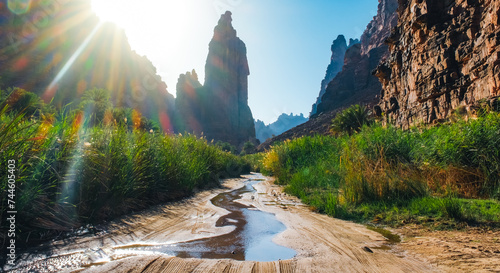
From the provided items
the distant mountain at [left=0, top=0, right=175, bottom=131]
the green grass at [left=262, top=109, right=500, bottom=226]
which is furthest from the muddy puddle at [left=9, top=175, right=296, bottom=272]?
the distant mountain at [left=0, top=0, right=175, bottom=131]

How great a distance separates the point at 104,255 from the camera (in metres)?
2.02

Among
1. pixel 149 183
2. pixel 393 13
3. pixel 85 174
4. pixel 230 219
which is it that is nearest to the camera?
pixel 85 174

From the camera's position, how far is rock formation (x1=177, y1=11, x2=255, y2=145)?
4628 inches

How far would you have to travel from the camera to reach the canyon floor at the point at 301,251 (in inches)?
70.1

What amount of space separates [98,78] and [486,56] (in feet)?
328

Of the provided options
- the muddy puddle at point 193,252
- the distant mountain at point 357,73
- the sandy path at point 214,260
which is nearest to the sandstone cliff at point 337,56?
the distant mountain at point 357,73

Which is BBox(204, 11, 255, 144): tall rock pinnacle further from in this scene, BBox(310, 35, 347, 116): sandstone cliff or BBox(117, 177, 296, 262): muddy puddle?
BBox(117, 177, 296, 262): muddy puddle

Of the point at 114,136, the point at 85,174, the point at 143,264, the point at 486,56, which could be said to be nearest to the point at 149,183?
the point at 114,136

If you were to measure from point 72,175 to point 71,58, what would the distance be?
315 feet

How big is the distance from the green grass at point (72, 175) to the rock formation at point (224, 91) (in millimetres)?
109102

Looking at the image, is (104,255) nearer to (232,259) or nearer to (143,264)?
(143,264)

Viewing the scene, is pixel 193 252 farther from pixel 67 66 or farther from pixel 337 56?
pixel 337 56

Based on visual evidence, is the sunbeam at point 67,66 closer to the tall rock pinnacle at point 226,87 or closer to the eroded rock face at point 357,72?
the tall rock pinnacle at point 226,87

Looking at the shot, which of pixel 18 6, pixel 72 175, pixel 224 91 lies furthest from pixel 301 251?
pixel 224 91
